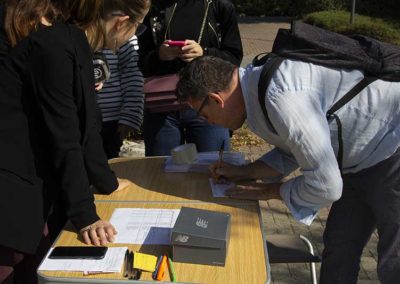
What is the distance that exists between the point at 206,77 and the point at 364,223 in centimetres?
100

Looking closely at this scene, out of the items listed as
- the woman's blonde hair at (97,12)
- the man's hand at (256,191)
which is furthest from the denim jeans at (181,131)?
the woman's blonde hair at (97,12)

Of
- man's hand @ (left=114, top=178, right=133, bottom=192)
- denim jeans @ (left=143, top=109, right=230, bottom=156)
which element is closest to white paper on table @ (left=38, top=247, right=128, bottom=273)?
man's hand @ (left=114, top=178, right=133, bottom=192)

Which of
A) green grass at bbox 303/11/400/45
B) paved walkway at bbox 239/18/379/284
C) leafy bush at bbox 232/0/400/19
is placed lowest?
leafy bush at bbox 232/0/400/19

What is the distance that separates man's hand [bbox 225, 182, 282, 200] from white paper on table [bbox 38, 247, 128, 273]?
59 centimetres

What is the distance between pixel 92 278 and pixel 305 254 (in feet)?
3.56

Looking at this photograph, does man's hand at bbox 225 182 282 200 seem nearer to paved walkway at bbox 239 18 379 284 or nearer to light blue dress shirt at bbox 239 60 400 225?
light blue dress shirt at bbox 239 60 400 225

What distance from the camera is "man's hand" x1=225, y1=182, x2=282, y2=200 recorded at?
198 cm

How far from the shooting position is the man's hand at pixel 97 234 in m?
1.71

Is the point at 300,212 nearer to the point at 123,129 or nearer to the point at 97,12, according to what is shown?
the point at 97,12

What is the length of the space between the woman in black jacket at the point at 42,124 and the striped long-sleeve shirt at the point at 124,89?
3.06 ft

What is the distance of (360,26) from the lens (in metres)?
15.6

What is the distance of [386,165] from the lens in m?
1.92

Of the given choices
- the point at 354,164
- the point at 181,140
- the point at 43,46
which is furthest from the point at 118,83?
the point at 354,164

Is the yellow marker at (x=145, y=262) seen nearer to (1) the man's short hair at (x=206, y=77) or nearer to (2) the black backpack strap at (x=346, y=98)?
(1) the man's short hair at (x=206, y=77)
